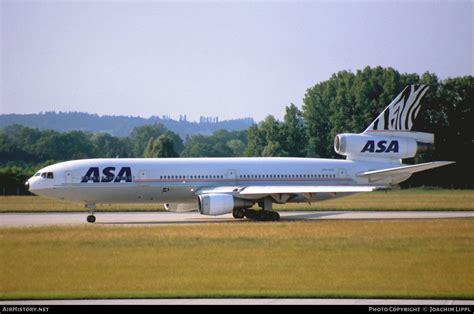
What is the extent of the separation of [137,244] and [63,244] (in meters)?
2.62

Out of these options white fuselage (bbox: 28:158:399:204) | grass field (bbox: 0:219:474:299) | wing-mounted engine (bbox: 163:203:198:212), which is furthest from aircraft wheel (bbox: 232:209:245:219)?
grass field (bbox: 0:219:474:299)

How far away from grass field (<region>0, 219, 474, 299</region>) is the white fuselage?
19.6 feet

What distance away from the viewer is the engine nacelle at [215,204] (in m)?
38.8

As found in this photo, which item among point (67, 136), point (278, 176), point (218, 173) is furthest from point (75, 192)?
point (67, 136)

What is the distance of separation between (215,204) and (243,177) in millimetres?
4356

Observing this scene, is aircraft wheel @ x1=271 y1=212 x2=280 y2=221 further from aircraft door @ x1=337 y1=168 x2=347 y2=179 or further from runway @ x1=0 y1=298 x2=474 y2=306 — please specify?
runway @ x1=0 y1=298 x2=474 y2=306

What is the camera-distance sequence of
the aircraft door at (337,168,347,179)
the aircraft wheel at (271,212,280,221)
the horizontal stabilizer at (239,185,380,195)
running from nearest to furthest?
the horizontal stabilizer at (239,185,380,195)
the aircraft wheel at (271,212,280,221)
the aircraft door at (337,168,347,179)

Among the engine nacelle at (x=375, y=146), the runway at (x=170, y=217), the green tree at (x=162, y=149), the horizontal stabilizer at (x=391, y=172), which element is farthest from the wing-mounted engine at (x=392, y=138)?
the green tree at (x=162, y=149)

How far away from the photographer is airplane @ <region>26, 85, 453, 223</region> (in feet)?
133

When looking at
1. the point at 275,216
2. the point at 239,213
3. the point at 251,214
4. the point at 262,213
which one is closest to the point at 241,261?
the point at 275,216

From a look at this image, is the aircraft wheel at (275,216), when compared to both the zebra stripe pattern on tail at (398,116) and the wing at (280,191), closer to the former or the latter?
the wing at (280,191)

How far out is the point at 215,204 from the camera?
1532 inches
